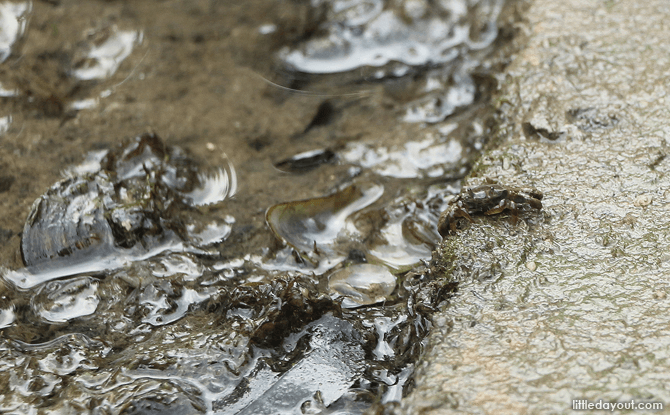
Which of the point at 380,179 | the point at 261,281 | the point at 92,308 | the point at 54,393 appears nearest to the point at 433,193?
the point at 380,179

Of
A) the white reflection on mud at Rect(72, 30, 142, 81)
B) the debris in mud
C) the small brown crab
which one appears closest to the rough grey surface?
the small brown crab

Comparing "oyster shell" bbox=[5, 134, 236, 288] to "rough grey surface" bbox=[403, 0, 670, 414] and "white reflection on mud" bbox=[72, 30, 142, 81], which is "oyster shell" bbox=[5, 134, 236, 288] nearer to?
"white reflection on mud" bbox=[72, 30, 142, 81]

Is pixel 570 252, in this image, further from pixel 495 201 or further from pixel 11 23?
pixel 11 23

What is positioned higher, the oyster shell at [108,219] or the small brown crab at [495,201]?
the small brown crab at [495,201]

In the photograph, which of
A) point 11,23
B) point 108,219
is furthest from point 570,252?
point 11,23

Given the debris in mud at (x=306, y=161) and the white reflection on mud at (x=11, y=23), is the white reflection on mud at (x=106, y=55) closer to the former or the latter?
the white reflection on mud at (x=11, y=23)

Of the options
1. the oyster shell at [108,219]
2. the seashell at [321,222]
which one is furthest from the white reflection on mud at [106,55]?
the seashell at [321,222]

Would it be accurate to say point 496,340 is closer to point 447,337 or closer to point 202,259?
point 447,337
